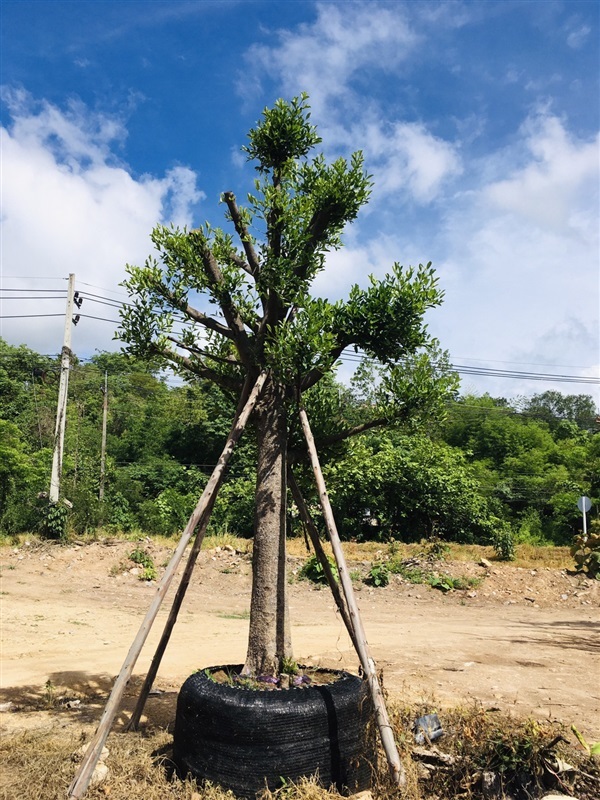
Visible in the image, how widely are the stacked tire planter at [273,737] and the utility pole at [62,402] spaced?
16122 millimetres

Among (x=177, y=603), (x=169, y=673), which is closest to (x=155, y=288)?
(x=177, y=603)

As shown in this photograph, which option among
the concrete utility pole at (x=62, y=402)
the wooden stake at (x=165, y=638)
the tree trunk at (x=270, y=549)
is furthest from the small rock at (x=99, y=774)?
the concrete utility pole at (x=62, y=402)

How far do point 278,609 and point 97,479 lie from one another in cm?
2547

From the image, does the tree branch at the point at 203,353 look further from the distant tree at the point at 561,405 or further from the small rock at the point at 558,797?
the distant tree at the point at 561,405

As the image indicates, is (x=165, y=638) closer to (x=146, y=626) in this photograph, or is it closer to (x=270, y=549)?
(x=146, y=626)

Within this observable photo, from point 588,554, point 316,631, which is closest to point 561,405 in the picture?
point 588,554

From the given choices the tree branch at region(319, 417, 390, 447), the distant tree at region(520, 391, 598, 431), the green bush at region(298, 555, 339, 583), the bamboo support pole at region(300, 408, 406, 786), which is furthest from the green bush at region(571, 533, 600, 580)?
the distant tree at region(520, 391, 598, 431)

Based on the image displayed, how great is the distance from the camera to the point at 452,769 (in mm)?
3994

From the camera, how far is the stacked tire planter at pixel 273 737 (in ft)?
12.0

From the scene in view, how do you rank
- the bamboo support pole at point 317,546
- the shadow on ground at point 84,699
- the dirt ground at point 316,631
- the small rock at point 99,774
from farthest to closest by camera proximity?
the dirt ground at point 316,631 → the shadow on ground at point 84,699 → the bamboo support pole at point 317,546 → the small rock at point 99,774

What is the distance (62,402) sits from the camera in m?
20.3

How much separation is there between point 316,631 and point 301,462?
5359 millimetres

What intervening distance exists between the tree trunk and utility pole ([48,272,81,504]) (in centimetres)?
1530

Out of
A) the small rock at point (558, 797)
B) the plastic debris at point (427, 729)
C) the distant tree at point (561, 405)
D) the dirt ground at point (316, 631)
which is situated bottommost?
the dirt ground at point (316, 631)
